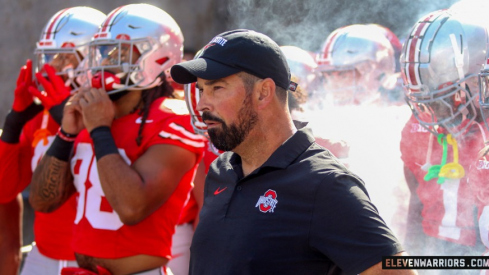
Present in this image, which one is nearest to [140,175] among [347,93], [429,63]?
[429,63]

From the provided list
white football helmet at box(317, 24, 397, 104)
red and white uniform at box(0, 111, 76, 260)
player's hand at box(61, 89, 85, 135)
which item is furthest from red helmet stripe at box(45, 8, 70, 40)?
white football helmet at box(317, 24, 397, 104)

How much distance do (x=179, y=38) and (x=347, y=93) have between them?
5.64 ft

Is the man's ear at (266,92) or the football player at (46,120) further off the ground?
the man's ear at (266,92)

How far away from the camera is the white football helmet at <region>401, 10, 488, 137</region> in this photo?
289 cm

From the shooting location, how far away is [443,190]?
10.4ft

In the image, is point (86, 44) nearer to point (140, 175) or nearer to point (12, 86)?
point (140, 175)

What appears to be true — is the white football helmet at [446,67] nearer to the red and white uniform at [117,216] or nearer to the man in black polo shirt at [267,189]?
the man in black polo shirt at [267,189]

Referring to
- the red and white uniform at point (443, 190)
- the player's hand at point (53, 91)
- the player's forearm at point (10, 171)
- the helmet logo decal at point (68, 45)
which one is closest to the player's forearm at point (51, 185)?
the player's hand at point (53, 91)

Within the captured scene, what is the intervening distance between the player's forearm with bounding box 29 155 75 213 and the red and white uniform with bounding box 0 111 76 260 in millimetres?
215

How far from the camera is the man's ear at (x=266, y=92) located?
212cm

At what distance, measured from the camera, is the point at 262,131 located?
2131 mm

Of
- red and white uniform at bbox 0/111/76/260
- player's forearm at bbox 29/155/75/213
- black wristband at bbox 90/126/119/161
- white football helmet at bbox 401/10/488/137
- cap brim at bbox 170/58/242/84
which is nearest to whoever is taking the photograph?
cap brim at bbox 170/58/242/84

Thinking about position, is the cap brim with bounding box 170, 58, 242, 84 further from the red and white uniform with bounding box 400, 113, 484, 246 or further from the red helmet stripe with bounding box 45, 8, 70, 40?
the red helmet stripe with bounding box 45, 8, 70, 40

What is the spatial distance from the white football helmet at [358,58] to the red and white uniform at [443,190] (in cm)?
164
